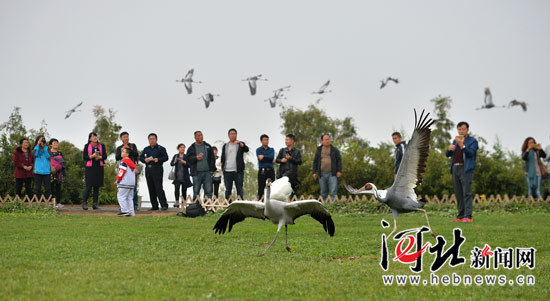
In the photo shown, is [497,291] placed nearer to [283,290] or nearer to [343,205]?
[283,290]

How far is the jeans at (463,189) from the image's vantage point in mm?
16531

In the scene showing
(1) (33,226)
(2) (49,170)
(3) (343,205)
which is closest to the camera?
(1) (33,226)

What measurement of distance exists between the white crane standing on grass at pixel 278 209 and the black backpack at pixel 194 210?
27.2ft

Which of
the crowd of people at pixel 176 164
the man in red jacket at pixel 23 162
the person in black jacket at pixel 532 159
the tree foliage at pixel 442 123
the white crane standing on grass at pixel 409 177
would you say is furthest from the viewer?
the tree foliage at pixel 442 123

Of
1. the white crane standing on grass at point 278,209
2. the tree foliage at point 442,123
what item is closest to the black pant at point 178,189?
the white crane standing on grass at point 278,209

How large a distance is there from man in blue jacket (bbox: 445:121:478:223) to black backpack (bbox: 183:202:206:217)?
24.3ft

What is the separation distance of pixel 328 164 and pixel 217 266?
13404mm

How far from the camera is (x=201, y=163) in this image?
20.1 meters

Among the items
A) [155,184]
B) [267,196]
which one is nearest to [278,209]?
[267,196]

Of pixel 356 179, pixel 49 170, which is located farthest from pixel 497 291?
pixel 356 179

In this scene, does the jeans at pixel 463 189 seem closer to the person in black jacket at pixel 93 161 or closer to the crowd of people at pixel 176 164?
the crowd of people at pixel 176 164

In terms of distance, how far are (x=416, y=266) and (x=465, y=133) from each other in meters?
9.38

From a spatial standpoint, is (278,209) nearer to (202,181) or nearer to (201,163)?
(201,163)

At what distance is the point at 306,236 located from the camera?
41.1 ft
